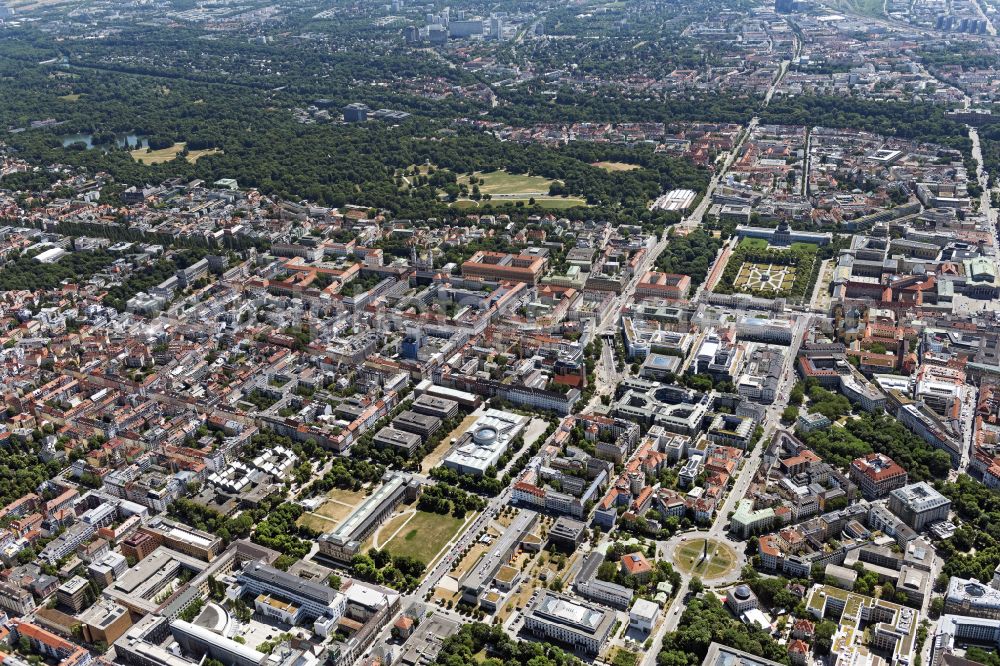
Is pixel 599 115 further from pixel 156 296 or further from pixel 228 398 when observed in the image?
pixel 228 398

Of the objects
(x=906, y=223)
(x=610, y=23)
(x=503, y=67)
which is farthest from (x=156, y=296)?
(x=610, y=23)

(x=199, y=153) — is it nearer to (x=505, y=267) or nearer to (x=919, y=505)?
(x=505, y=267)

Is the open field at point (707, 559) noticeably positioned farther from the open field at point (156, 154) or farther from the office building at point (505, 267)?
the open field at point (156, 154)

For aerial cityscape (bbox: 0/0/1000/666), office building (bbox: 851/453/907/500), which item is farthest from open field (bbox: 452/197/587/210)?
office building (bbox: 851/453/907/500)

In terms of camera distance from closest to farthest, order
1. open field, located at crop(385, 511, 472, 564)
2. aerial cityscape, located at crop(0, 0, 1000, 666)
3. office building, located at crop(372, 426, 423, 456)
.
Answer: aerial cityscape, located at crop(0, 0, 1000, 666) < open field, located at crop(385, 511, 472, 564) < office building, located at crop(372, 426, 423, 456)

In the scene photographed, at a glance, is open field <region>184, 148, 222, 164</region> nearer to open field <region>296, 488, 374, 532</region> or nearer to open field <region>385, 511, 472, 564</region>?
open field <region>296, 488, 374, 532</region>
